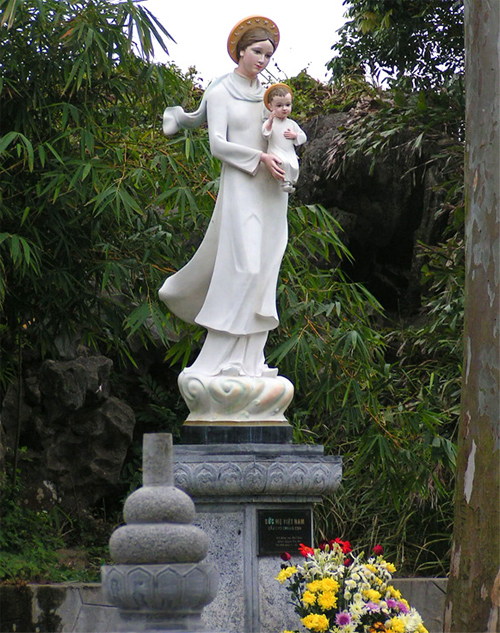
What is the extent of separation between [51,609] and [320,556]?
1.92m

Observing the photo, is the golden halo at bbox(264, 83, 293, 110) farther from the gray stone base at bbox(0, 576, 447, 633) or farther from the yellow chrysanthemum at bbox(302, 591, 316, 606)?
the gray stone base at bbox(0, 576, 447, 633)

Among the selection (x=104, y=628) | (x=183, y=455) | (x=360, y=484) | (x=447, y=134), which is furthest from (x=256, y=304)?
(x=447, y=134)

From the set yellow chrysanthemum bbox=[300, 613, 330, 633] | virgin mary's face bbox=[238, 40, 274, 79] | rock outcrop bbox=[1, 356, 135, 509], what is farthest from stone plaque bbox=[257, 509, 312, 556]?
rock outcrop bbox=[1, 356, 135, 509]

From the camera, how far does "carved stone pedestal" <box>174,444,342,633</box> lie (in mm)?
5434

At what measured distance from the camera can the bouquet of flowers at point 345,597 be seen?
4.85 m

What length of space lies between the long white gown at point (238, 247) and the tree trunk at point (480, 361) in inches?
44.8

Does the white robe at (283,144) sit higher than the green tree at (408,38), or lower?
lower

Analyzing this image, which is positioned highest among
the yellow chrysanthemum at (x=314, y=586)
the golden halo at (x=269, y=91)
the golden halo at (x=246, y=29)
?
the golden halo at (x=246, y=29)

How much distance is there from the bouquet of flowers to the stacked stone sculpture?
1624 mm

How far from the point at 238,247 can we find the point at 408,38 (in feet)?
19.1

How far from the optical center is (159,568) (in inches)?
127

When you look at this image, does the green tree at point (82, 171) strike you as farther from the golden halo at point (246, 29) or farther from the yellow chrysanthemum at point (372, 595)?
the yellow chrysanthemum at point (372, 595)

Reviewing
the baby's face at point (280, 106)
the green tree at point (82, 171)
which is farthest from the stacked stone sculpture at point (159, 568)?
the green tree at point (82, 171)

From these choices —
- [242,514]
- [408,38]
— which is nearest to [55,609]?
[242,514]
